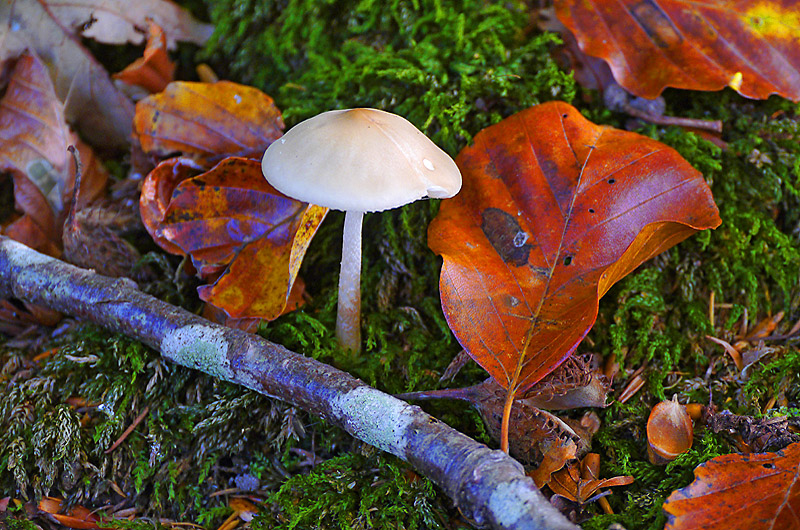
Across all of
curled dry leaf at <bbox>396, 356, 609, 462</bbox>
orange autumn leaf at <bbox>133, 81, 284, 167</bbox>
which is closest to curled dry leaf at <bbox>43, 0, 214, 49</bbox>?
orange autumn leaf at <bbox>133, 81, 284, 167</bbox>

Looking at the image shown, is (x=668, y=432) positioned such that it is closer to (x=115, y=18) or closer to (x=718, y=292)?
(x=718, y=292)

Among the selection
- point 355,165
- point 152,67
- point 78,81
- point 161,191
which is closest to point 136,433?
point 161,191

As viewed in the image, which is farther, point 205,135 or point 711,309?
point 205,135

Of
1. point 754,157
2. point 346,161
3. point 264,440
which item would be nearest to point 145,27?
point 346,161

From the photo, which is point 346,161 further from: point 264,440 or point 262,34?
point 262,34

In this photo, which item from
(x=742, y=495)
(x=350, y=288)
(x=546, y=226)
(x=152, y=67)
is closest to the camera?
(x=742, y=495)
